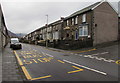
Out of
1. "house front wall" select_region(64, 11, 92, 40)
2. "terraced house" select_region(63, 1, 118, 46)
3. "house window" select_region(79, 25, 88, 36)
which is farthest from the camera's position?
"house window" select_region(79, 25, 88, 36)

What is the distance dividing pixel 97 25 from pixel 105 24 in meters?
2.46

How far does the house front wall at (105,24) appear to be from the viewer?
2170 centimetres

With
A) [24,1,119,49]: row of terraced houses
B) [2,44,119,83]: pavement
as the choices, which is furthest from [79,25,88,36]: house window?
[2,44,119,83]: pavement

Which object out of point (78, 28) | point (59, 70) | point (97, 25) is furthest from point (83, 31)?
point (59, 70)

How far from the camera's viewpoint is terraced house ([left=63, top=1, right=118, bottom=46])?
841 inches

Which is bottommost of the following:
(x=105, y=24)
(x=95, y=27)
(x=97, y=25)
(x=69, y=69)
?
(x=69, y=69)

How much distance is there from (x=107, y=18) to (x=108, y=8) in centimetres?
240

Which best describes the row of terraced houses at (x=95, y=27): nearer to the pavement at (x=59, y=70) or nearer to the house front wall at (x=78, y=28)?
Answer: the house front wall at (x=78, y=28)

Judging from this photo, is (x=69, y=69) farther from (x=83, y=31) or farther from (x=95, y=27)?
(x=83, y=31)

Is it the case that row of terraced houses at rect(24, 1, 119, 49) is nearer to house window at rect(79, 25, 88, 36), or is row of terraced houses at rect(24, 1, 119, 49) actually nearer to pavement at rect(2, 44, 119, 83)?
house window at rect(79, 25, 88, 36)

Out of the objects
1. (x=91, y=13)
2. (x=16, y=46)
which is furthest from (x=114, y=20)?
(x=16, y=46)

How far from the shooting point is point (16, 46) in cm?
2203

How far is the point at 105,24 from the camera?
23.0m

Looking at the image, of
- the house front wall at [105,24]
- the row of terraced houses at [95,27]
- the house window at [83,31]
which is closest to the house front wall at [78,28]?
the row of terraced houses at [95,27]
